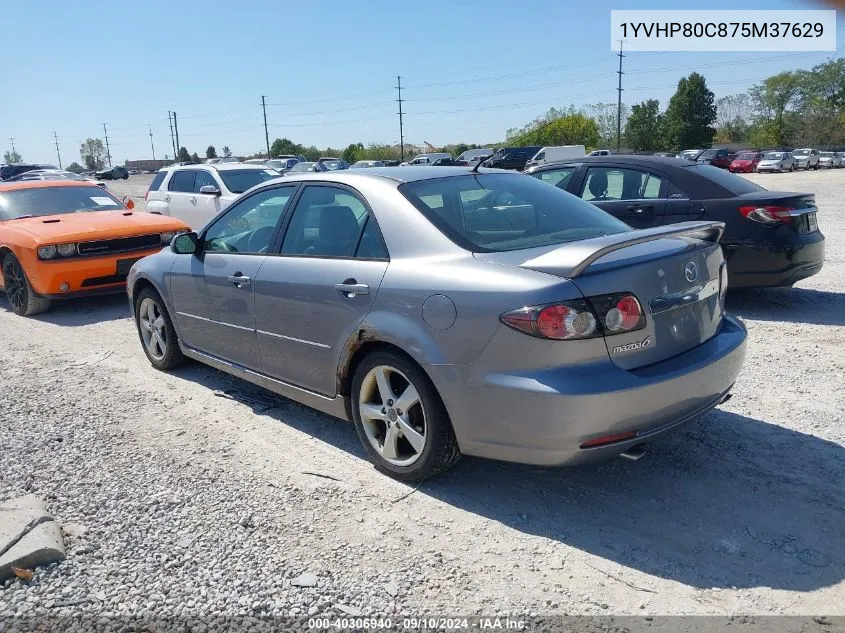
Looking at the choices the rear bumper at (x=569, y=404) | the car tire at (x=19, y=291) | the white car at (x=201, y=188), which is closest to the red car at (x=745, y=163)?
the white car at (x=201, y=188)

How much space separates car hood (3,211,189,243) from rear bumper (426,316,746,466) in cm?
607

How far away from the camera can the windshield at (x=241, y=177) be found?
40.1ft

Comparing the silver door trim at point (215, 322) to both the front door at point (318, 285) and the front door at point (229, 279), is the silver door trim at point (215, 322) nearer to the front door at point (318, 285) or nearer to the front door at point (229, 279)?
the front door at point (229, 279)

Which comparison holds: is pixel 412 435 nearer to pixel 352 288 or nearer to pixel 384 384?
pixel 384 384

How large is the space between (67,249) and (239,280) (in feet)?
14.2

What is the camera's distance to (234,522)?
11.1 ft

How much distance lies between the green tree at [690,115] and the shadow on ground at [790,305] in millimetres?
85356

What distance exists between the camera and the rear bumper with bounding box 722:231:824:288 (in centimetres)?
683

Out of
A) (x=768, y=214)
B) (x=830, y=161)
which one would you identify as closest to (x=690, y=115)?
(x=830, y=161)

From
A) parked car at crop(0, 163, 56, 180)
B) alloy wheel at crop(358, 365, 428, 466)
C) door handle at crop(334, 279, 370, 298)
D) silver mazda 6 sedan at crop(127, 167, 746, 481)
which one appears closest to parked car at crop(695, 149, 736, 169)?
parked car at crop(0, 163, 56, 180)

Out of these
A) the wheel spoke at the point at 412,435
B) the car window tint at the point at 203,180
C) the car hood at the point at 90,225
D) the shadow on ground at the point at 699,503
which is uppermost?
the car window tint at the point at 203,180

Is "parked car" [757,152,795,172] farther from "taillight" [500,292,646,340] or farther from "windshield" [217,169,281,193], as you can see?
"taillight" [500,292,646,340]

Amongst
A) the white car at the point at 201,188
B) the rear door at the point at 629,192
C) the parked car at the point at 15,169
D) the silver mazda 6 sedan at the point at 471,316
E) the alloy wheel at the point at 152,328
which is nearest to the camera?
the silver mazda 6 sedan at the point at 471,316

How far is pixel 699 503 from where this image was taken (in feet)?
11.1
